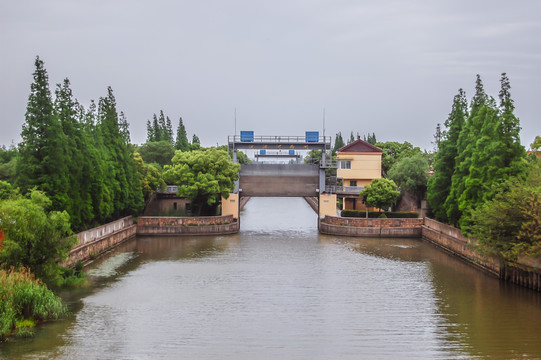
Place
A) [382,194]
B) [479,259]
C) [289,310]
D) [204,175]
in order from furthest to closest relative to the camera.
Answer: [382,194]
[204,175]
[479,259]
[289,310]

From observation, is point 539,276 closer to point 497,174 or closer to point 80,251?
point 497,174

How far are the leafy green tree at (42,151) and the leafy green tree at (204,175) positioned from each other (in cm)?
1672

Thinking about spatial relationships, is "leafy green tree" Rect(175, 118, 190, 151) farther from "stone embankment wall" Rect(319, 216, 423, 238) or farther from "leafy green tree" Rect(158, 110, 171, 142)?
"stone embankment wall" Rect(319, 216, 423, 238)

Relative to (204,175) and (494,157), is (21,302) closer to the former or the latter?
(494,157)

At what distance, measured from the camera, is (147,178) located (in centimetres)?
5334

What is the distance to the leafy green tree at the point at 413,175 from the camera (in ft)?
166

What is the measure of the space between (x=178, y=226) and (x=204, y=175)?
16.4 ft

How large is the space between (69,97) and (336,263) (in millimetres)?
20697

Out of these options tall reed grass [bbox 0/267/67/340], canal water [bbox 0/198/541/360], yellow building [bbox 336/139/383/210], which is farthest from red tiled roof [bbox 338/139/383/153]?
tall reed grass [bbox 0/267/67/340]

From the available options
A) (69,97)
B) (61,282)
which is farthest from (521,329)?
(69,97)

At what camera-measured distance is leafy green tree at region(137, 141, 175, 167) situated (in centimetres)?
7288

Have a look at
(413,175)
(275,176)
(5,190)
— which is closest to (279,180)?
(275,176)

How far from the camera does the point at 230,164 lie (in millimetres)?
47781

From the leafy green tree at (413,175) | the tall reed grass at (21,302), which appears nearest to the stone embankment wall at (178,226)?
the leafy green tree at (413,175)
